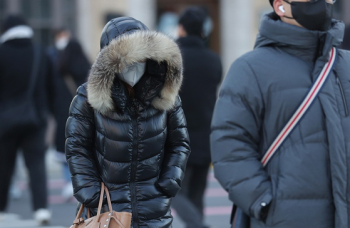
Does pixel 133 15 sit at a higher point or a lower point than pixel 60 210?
higher

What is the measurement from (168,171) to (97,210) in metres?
0.41

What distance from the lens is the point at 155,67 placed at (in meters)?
3.58

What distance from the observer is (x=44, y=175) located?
724cm

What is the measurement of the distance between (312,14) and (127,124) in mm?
997

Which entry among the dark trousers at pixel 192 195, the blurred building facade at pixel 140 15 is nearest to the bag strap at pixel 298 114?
the dark trousers at pixel 192 195

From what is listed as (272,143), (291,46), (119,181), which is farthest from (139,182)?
(291,46)

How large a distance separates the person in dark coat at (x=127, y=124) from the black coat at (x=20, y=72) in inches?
151

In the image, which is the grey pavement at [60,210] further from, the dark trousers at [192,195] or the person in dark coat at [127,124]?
the person in dark coat at [127,124]

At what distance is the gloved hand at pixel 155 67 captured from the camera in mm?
3576

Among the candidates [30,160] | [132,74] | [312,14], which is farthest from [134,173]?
[30,160]

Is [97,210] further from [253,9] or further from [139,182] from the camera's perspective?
[253,9]

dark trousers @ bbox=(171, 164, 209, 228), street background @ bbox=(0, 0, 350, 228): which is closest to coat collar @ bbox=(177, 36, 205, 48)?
dark trousers @ bbox=(171, 164, 209, 228)

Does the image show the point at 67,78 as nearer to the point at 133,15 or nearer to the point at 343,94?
the point at 343,94

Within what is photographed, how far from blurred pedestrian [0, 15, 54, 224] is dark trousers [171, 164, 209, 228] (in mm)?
1677
